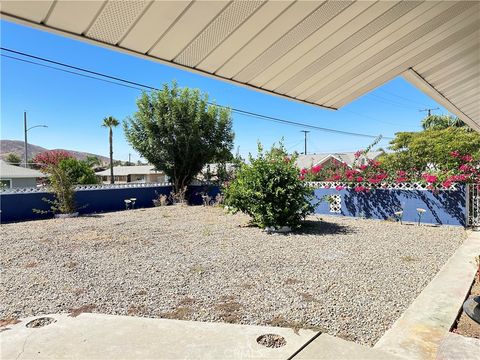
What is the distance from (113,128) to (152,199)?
22.7 metres

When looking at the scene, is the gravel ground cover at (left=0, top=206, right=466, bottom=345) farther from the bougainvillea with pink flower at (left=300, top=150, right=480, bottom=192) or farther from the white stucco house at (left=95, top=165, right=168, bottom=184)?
the white stucco house at (left=95, top=165, right=168, bottom=184)

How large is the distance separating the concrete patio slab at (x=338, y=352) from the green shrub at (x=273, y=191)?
5.06 metres

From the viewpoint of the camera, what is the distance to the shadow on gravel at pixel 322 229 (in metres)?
7.50

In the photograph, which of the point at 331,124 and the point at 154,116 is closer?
the point at 154,116

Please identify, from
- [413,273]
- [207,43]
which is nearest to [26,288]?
[207,43]

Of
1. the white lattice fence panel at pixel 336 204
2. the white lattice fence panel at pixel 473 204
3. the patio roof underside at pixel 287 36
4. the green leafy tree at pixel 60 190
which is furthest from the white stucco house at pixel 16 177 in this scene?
the white lattice fence panel at pixel 473 204

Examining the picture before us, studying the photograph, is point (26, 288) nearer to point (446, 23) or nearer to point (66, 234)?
point (66, 234)

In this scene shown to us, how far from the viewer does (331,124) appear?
94.4 ft

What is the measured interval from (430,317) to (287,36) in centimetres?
272

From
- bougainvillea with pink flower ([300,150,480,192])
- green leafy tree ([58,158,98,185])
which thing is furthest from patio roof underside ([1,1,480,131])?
green leafy tree ([58,158,98,185])

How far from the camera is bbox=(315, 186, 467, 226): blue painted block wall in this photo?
8234 mm

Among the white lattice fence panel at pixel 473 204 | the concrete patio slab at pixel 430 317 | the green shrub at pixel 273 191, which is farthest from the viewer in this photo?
the white lattice fence panel at pixel 473 204

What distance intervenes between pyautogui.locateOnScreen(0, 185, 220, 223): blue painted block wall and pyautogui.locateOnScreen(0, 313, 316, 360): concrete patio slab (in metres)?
9.88

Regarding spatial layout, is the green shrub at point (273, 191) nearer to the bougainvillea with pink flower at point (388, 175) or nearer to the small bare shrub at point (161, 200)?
the bougainvillea with pink flower at point (388, 175)
